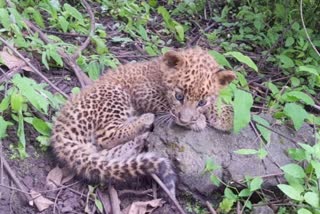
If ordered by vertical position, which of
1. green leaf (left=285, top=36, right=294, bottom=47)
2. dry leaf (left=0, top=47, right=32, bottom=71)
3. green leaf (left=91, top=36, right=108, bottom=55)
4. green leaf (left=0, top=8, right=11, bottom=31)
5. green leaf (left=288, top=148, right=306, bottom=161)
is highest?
green leaf (left=0, top=8, right=11, bottom=31)

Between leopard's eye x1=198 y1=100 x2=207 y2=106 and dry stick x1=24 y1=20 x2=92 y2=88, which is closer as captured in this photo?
leopard's eye x1=198 y1=100 x2=207 y2=106

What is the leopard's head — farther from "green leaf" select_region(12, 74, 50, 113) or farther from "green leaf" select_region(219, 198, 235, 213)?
"green leaf" select_region(12, 74, 50, 113)

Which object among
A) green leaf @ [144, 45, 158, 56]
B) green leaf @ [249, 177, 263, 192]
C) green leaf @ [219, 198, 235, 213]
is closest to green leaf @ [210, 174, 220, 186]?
green leaf @ [219, 198, 235, 213]

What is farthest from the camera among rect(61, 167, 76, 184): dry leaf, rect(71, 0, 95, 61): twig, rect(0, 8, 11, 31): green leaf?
rect(71, 0, 95, 61): twig

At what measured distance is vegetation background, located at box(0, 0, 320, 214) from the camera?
5625 mm

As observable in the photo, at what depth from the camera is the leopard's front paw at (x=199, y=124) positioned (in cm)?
595

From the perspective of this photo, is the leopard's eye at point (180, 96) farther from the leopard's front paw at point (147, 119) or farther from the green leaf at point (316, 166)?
the green leaf at point (316, 166)

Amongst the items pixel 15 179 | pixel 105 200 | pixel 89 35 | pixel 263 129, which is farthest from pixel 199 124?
pixel 89 35

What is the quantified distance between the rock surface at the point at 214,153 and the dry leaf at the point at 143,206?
0.93 ft

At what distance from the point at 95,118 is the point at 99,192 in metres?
0.80

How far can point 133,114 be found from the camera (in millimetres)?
6418

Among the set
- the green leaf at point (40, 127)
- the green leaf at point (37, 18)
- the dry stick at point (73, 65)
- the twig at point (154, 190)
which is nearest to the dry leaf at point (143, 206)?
the twig at point (154, 190)

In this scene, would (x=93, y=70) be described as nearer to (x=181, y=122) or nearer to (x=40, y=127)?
(x=40, y=127)

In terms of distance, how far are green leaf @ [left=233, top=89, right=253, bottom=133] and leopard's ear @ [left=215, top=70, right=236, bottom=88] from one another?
0.43m
